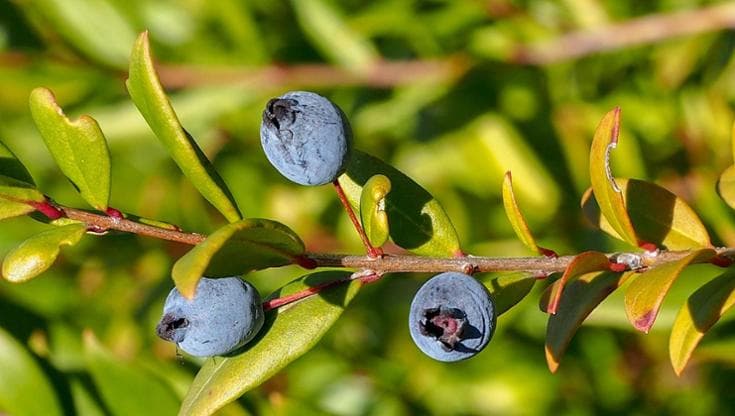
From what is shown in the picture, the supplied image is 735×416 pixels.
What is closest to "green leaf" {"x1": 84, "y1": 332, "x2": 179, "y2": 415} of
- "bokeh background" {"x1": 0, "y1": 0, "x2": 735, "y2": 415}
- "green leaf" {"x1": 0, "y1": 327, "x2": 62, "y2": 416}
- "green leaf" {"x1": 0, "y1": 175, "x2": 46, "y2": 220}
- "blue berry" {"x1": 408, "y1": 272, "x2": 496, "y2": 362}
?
"green leaf" {"x1": 0, "y1": 327, "x2": 62, "y2": 416}

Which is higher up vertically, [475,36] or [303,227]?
[475,36]

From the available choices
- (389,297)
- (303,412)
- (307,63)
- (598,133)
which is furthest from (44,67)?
(598,133)

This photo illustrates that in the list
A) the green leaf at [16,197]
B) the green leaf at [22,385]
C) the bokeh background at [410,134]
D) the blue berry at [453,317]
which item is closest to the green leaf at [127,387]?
the green leaf at [22,385]

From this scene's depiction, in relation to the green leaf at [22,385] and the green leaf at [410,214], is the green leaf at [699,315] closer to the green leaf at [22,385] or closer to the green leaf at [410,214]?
the green leaf at [410,214]

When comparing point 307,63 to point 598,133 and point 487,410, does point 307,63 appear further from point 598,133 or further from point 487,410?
point 598,133

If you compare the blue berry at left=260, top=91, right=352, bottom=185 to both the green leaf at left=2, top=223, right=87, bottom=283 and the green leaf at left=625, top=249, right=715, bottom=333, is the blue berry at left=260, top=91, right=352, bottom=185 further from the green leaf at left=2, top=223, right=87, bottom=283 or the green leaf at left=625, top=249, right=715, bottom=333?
the green leaf at left=625, top=249, right=715, bottom=333

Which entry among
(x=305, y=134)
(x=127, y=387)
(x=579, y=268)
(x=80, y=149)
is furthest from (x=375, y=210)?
(x=127, y=387)
